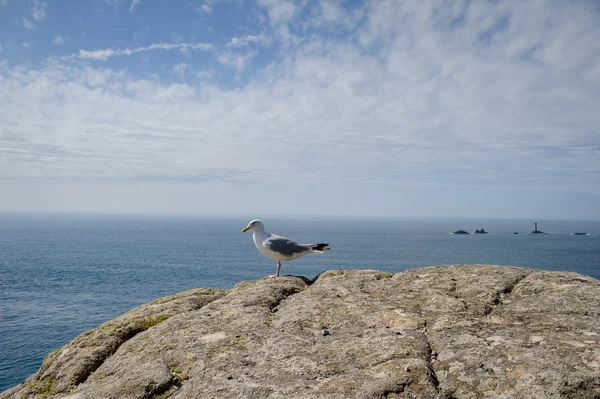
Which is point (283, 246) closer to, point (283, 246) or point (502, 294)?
point (283, 246)

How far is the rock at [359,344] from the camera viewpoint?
3.73 metres

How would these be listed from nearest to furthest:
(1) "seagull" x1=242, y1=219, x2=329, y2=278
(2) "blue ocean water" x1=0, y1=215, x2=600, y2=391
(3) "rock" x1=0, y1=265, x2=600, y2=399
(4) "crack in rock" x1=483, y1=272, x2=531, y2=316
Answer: (3) "rock" x1=0, y1=265, x2=600, y2=399 → (4) "crack in rock" x1=483, y1=272, x2=531, y2=316 → (1) "seagull" x1=242, y1=219, x2=329, y2=278 → (2) "blue ocean water" x1=0, y1=215, x2=600, y2=391

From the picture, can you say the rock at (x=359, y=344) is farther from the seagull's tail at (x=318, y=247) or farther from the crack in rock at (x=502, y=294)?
the seagull's tail at (x=318, y=247)

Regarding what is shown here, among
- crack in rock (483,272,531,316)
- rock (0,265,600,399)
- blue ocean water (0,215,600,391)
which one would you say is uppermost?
crack in rock (483,272,531,316)

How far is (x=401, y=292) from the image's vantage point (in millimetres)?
6453

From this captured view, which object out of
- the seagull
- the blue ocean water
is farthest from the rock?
the blue ocean water

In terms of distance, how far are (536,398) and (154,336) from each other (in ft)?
14.9

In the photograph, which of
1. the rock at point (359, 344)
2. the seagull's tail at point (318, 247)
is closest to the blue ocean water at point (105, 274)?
the seagull's tail at point (318, 247)

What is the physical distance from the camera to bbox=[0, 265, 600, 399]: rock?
3.73 metres

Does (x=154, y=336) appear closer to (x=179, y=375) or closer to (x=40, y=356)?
(x=179, y=375)

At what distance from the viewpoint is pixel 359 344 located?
4648 millimetres

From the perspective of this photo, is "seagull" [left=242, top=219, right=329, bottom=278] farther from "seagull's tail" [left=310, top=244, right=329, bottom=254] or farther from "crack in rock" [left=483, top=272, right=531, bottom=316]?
"crack in rock" [left=483, top=272, right=531, bottom=316]

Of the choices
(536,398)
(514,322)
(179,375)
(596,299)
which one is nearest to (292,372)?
(179,375)

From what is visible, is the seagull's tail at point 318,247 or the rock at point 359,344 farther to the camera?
the seagull's tail at point 318,247
